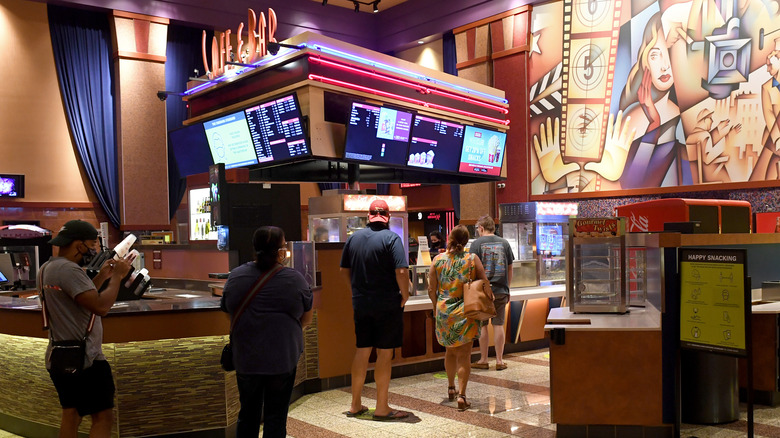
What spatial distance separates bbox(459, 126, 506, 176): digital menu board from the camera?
10008 mm

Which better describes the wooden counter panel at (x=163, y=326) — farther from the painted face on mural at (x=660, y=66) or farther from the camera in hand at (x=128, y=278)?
the painted face on mural at (x=660, y=66)

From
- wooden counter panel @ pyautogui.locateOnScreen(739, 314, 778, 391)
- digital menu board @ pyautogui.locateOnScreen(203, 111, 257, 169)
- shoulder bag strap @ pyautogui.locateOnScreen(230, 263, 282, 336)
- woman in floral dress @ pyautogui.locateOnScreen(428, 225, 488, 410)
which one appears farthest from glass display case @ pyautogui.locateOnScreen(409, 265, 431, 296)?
shoulder bag strap @ pyautogui.locateOnScreen(230, 263, 282, 336)

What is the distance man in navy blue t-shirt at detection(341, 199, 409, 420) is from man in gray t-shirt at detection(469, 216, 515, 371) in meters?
2.02

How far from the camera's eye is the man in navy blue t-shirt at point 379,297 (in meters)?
4.84

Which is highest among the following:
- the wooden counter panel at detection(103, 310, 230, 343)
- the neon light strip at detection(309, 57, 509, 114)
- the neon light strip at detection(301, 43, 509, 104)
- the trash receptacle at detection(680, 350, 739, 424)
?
the neon light strip at detection(301, 43, 509, 104)

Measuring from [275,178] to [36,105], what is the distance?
443cm

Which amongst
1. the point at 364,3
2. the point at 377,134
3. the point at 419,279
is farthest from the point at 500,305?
the point at 364,3

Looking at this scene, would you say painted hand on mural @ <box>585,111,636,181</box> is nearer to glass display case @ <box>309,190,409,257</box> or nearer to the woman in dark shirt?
glass display case @ <box>309,190,409,257</box>

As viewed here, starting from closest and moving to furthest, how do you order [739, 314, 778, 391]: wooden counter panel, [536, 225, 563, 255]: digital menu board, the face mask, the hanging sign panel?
the face mask, the hanging sign panel, [739, 314, 778, 391]: wooden counter panel, [536, 225, 563, 255]: digital menu board

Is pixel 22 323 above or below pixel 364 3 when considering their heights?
below

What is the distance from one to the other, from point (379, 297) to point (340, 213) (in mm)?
3042

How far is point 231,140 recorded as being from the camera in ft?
28.0

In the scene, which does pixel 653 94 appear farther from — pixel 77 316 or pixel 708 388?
pixel 77 316

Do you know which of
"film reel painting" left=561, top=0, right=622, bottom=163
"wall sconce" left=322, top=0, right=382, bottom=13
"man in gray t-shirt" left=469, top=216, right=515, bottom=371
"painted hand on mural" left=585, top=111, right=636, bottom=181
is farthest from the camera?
"wall sconce" left=322, top=0, right=382, bottom=13
